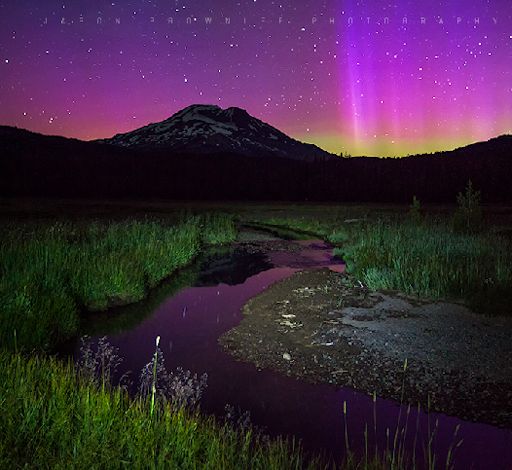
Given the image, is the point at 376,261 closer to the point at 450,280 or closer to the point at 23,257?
the point at 450,280

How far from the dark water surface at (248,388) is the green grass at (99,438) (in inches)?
62.5

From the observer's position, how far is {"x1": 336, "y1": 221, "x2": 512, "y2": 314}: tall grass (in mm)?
11648

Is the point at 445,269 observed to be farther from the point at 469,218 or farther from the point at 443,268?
the point at 469,218

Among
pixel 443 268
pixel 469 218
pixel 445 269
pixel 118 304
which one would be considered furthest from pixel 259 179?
pixel 118 304

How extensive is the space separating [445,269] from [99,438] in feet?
38.0

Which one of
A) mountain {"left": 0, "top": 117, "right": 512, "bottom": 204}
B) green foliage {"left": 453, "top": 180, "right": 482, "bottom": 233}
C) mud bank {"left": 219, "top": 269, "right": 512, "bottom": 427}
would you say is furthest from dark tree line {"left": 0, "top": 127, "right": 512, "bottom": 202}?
mud bank {"left": 219, "top": 269, "right": 512, "bottom": 427}

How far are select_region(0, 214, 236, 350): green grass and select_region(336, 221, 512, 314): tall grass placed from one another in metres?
6.91

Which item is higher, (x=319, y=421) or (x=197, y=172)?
(x=197, y=172)

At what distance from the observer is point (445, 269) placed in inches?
526

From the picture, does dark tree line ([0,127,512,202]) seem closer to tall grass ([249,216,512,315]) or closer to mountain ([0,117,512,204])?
mountain ([0,117,512,204])

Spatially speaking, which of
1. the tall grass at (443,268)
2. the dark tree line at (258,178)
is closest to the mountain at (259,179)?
the dark tree line at (258,178)

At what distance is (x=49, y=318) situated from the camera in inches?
346

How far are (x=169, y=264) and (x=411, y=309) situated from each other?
942cm

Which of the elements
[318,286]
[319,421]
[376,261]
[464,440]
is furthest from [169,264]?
[464,440]
